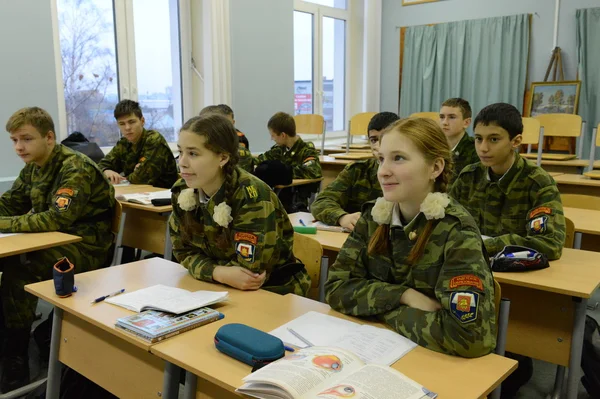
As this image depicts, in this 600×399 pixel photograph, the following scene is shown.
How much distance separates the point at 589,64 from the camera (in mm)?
6125

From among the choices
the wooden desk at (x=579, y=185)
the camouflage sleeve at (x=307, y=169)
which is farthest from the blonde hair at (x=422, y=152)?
the camouflage sleeve at (x=307, y=169)

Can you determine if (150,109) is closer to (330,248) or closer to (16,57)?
(16,57)

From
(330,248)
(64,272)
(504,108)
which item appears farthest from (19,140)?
(504,108)

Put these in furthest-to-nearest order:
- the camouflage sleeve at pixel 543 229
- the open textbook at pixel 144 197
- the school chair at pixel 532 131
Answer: the school chair at pixel 532 131 → the open textbook at pixel 144 197 → the camouflage sleeve at pixel 543 229

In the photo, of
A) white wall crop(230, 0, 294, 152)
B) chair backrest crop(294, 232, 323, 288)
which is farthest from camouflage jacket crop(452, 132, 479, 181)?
white wall crop(230, 0, 294, 152)

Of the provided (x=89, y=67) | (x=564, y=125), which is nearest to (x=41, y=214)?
(x=89, y=67)

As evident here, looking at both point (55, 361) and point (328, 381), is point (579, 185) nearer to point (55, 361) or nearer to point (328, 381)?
point (328, 381)

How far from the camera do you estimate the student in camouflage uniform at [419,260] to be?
1.26m

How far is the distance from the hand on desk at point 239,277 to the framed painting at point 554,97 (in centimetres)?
565

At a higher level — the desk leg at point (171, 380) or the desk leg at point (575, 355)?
the desk leg at point (171, 380)

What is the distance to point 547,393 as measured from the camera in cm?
228

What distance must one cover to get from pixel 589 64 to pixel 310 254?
5.57m

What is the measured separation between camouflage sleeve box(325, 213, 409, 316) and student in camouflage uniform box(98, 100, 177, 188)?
2748mm

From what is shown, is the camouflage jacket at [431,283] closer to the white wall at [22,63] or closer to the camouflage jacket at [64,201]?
the camouflage jacket at [64,201]
